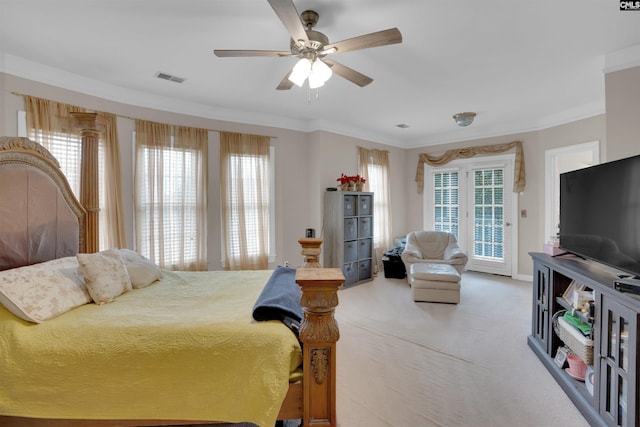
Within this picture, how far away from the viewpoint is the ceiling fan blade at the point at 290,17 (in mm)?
1485

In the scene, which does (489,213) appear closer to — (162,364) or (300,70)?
(300,70)

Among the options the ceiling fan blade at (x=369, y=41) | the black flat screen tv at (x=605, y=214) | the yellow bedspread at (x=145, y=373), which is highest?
the ceiling fan blade at (x=369, y=41)

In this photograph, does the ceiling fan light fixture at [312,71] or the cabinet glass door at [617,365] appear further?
the ceiling fan light fixture at [312,71]

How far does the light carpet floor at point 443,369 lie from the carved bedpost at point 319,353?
476mm

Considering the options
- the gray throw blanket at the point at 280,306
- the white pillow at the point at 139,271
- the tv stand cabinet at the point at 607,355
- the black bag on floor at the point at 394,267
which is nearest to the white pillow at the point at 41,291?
the white pillow at the point at 139,271

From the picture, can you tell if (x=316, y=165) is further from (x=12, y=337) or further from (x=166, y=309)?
(x=12, y=337)

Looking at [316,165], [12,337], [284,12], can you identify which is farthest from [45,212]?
[316,165]

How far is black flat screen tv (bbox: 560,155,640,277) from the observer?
1.66 meters

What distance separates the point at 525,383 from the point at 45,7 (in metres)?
4.36

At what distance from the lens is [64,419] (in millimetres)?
1399

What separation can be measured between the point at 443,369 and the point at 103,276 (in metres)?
2.59

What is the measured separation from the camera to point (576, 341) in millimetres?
2004

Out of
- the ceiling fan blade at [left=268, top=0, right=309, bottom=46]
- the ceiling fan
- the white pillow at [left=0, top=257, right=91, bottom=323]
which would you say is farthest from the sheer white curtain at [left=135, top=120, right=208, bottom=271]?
the ceiling fan blade at [left=268, top=0, right=309, bottom=46]

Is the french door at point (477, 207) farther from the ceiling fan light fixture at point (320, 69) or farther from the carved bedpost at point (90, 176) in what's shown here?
the carved bedpost at point (90, 176)
